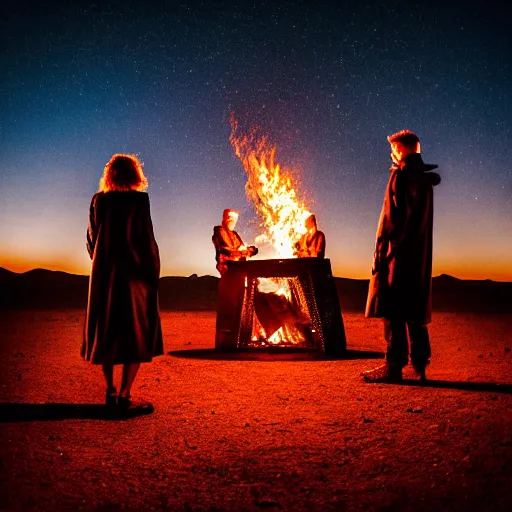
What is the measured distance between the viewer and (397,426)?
399cm

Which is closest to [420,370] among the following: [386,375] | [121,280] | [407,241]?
[386,375]

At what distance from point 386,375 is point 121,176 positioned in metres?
3.34

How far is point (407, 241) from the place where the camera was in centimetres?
553

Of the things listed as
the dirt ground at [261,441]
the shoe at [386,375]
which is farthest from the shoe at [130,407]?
the shoe at [386,375]

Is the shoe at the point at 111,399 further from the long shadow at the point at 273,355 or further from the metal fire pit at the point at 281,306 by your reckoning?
the metal fire pit at the point at 281,306

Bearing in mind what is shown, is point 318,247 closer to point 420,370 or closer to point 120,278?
point 420,370

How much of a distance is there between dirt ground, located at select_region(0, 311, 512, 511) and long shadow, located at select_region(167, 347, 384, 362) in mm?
550

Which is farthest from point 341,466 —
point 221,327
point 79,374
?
point 221,327

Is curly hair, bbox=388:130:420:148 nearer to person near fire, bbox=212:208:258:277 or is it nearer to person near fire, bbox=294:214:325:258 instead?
person near fire, bbox=294:214:325:258

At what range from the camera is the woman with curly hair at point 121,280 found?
4395 millimetres

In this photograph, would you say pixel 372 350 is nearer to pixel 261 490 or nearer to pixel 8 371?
pixel 8 371

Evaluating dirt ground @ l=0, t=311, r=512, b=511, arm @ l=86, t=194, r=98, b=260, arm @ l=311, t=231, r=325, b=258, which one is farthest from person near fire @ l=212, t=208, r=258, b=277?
arm @ l=86, t=194, r=98, b=260

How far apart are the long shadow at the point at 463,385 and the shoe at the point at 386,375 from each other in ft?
0.24

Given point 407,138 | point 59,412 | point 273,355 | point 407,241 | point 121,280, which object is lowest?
point 59,412
